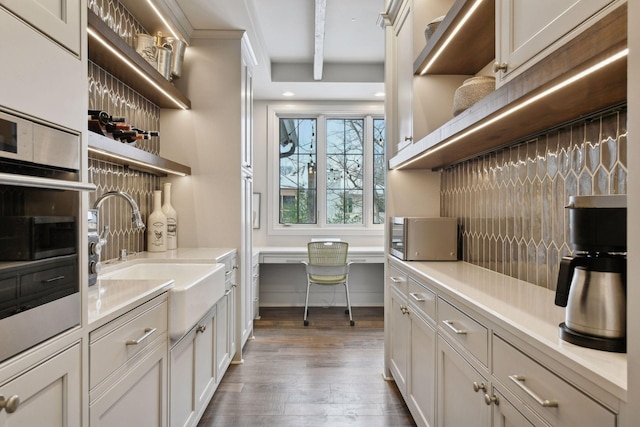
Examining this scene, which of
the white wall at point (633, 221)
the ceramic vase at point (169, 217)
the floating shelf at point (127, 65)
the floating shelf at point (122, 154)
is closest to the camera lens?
the white wall at point (633, 221)

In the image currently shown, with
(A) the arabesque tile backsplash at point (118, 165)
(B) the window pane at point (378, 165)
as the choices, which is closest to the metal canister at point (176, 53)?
(A) the arabesque tile backsplash at point (118, 165)

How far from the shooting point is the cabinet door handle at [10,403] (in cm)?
73

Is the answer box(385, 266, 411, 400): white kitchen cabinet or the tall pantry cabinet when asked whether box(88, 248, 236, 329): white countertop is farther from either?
box(385, 266, 411, 400): white kitchen cabinet

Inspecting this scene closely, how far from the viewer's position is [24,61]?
0.81 meters

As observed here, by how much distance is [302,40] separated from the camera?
3.59m

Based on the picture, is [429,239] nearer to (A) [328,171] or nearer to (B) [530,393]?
(B) [530,393]

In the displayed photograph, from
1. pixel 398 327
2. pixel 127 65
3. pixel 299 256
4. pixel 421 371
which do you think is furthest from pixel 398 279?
pixel 299 256

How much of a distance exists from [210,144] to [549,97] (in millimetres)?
2393

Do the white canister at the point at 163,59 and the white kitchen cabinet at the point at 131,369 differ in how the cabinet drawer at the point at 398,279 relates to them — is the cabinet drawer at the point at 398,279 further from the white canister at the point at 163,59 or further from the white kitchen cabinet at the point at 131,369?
the white canister at the point at 163,59

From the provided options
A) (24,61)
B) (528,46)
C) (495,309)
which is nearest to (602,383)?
(495,309)

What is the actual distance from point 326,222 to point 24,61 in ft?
13.2

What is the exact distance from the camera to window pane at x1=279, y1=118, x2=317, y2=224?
4762mm

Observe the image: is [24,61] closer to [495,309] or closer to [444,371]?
[495,309]

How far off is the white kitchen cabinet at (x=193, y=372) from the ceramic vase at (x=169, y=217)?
76cm
